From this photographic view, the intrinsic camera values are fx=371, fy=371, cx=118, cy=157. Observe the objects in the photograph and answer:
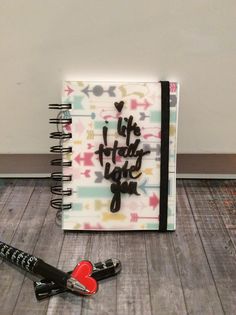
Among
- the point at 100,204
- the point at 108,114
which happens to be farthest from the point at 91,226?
the point at 108,114

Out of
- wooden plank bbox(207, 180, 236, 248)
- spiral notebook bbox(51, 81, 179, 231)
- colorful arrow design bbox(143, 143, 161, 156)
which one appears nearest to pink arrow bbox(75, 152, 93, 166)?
spiral notebook bbox(51, 81, 179, 231)

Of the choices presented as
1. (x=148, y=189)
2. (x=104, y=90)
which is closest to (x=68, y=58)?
(x=104, y=90)

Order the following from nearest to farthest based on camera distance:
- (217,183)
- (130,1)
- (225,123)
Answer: (130,1)
(225,123)
(217,183)

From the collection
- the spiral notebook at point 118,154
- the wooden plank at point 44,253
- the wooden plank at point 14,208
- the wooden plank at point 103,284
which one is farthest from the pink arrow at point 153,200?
the wooden plank at point 14,208

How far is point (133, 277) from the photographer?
730mm

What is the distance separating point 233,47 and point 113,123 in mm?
305

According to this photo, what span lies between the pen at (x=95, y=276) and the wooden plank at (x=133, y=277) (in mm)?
21

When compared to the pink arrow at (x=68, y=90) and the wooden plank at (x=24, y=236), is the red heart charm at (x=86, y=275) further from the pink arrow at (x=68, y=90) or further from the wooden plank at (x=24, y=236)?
the pink arrow at (x=68, y=90)

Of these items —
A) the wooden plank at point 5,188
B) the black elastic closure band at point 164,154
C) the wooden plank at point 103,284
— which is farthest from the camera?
the wooden plank at point 5,188

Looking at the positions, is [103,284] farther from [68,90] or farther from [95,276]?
[68,90]

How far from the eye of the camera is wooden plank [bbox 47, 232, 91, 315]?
0.67m

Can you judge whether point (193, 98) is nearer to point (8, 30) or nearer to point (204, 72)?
point (204, 72)

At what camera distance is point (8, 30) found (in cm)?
78

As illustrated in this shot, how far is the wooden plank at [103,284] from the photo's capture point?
0.67 metres
